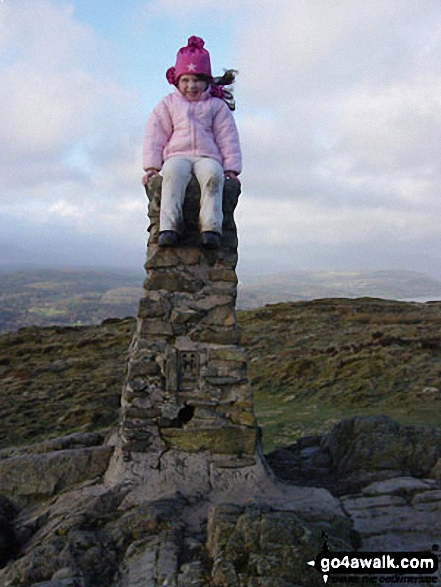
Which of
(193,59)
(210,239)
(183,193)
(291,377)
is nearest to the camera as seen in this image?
(210,239)

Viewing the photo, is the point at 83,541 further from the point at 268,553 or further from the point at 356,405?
the point at 356,405

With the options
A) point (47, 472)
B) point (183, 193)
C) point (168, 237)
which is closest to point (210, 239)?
point (168, 237)

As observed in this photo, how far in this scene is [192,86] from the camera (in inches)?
219

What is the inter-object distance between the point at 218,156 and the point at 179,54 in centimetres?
127

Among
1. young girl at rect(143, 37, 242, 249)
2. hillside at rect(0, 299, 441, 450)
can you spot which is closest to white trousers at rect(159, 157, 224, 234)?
young girl at rect(143, 37, 242, 249)

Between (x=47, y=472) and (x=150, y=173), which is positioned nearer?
(x=47, y=472)

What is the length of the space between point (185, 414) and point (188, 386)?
0.31 metres

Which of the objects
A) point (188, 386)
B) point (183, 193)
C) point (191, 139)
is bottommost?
point (188, 386)

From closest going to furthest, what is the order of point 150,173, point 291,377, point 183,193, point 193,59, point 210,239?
point 210,239, point 183,193, point 193,59, point 150,173, point 291,377

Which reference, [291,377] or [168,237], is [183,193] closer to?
[168,237]

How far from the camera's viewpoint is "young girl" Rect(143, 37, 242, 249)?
5.20 metres

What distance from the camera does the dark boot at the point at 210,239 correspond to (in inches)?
198

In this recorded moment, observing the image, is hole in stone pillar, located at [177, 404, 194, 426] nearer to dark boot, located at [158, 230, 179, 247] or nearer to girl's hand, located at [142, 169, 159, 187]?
dark boot, located at [158, 230, 179, 247]

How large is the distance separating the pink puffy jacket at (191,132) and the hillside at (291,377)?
5.07 meters
